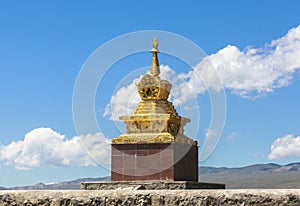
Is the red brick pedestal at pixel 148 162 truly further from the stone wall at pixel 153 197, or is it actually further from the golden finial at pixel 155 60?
the stone wall at pixel 153 197

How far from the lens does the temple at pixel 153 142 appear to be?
62.2 feet

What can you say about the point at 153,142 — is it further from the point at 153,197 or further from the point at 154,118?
the point at 153,197

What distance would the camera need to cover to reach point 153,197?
7.07 m

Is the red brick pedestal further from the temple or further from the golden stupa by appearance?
the golden stupa

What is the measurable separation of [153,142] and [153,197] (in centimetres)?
1198

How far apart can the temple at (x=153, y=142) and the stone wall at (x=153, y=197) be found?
11628mm

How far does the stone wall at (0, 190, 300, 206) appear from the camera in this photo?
6.77 m

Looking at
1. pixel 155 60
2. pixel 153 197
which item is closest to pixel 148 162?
pixel 155 60

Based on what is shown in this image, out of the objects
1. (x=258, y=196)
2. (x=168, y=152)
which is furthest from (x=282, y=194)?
(x=168, y=152)

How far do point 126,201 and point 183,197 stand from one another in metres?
0.63

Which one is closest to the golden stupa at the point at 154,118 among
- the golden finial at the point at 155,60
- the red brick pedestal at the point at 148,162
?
the golden finial at the point at 155,60

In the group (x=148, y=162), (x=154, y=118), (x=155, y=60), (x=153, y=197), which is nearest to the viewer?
(x=153, y=197)

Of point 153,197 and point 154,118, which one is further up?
point 154,118

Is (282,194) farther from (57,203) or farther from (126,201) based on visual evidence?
(57,203)
